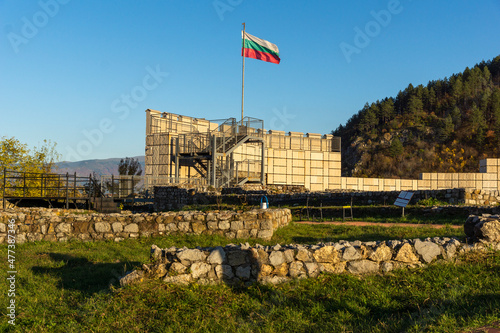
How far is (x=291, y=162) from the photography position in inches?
1700

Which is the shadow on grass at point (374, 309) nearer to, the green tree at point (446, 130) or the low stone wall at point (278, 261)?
the low stone wall at point (278, 261)

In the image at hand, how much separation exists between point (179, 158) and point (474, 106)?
79435mm

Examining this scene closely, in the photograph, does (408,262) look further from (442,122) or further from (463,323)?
(442,122)

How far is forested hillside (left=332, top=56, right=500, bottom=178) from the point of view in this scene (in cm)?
8169

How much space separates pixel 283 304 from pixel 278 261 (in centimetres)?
87

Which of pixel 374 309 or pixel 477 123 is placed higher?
pixel 477 123

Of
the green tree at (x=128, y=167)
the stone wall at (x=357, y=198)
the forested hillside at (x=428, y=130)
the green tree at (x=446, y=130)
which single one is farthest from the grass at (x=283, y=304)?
the green tree at (x=446, y=130)

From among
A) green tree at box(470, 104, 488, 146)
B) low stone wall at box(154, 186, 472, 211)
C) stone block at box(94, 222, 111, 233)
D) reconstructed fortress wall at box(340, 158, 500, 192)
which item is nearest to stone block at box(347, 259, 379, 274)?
stone block at box(94, 222, 111, 233)

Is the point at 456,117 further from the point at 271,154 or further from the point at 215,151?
the point at 215,151

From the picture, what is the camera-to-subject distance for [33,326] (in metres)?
5.21

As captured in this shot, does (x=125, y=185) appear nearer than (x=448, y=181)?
Yes

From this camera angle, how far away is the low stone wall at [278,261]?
6133mm

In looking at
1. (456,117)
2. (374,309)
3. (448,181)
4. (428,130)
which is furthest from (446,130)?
(374,309)

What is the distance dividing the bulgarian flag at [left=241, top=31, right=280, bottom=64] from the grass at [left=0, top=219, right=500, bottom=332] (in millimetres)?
28964
